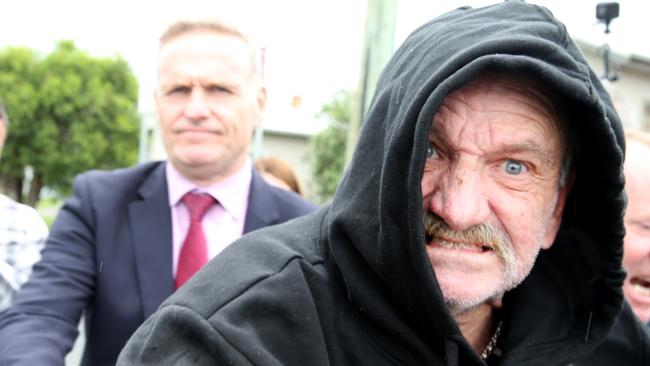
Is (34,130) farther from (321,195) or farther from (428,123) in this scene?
(428,123)

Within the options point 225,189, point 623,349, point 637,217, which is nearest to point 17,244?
point 225,189

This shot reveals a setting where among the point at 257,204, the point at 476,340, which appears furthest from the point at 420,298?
the point at 257,204

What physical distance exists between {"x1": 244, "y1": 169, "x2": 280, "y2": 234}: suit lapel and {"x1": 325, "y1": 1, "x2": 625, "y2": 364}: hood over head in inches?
38.2

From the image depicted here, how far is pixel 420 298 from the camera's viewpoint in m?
1.50

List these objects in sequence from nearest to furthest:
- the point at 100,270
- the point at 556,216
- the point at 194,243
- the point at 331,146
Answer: the point at 556,216, the point at 100,270, the point at 194,243, the point at 331,146

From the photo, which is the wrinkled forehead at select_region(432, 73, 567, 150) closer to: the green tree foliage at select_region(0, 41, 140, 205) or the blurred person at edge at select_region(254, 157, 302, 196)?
the blurred person at edge at select_region(254, 157, 302, 196)

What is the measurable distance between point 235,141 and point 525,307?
123 centimetres

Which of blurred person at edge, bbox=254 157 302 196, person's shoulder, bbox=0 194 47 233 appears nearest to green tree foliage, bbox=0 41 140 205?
blurred person at edge, bbox=254 157 302 196

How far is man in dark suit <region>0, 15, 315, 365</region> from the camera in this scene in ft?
7.38

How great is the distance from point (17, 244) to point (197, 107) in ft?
2.54

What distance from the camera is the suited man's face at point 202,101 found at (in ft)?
8.36

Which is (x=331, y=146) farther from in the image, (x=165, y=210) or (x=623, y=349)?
(x=623, y=349)

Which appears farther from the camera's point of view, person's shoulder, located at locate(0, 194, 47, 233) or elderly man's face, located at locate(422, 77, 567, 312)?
person's shoulder, located at locate(0, 194, 47, 233)

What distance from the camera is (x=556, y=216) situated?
74.3 inches
